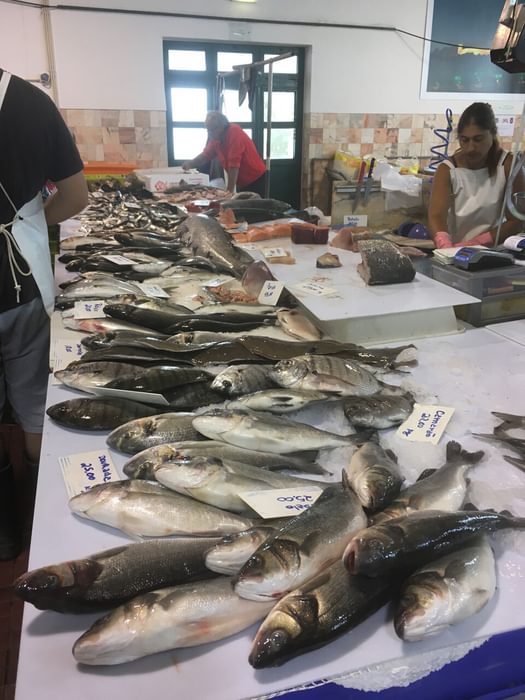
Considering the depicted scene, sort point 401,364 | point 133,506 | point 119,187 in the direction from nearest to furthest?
point 133,506
point 401,364
point 119,187

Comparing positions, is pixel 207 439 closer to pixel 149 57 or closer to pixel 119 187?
pixel 119 187

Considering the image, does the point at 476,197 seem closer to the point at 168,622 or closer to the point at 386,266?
the point at 386,266

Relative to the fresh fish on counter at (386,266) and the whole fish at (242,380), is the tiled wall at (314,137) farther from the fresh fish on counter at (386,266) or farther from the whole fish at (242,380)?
the whole fish at (242,380)

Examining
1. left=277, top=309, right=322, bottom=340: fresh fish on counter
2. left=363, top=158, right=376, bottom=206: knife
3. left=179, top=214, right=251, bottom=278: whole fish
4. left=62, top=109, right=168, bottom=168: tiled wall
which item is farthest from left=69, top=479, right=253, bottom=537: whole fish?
left=62, top=109, right=168, bottom=168: tiled wall

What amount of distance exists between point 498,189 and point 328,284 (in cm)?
189

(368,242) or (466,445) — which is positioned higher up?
(368,242)

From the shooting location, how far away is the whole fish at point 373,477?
1135 millimetres

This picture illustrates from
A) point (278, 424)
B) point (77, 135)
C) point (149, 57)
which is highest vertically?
point (149, 57)

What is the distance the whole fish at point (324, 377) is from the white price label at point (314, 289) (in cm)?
72

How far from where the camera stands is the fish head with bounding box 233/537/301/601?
898 millimetres

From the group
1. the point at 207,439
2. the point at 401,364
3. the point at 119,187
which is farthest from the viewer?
the point at 119,187

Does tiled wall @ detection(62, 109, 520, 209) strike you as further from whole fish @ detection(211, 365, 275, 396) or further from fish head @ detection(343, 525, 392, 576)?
fish head @ detection(343, 525, 392, 576)

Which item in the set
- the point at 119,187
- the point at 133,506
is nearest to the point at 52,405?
the point at 133,506

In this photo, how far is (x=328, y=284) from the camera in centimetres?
251
